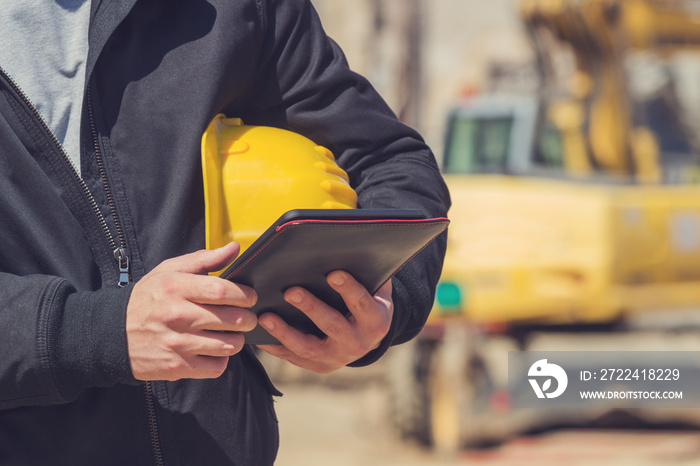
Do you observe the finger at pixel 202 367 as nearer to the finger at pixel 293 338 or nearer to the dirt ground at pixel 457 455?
the finger at pixel 293 338

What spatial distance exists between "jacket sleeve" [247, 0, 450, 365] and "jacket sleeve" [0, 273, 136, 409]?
483mm

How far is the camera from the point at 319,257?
1.35 m

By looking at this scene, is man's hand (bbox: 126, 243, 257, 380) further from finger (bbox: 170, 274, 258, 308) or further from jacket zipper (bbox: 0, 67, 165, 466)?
jacket zipper (bbox: 0, 67, 165, 466)

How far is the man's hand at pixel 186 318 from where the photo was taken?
1.28 m

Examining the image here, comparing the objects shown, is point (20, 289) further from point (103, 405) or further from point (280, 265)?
point (280, 265)

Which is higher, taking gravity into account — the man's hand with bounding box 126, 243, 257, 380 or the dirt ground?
the man's hand with bounding box 126, 243, 257, 380

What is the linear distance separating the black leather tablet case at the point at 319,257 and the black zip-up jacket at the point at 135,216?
0.51ft

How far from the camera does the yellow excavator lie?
678 cm

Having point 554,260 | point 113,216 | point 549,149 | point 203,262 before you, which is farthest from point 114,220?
point 549,149

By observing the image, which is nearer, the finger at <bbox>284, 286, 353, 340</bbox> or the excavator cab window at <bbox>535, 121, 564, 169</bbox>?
the finger at <bbox>284, 286, 353, 340</bbox>

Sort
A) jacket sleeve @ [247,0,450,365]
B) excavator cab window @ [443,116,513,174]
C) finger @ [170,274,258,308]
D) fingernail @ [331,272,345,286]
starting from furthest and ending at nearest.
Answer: excavator cab window @ [443,116,513,174] → jacket sleeve @ [247,0,450,365] → fingernail @ [331,272,345,286] → finger @ [170,274,258,308]

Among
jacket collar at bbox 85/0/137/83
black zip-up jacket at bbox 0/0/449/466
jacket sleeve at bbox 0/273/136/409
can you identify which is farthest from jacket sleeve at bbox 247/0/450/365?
jacket sleeve at bbox 0/273/136/409

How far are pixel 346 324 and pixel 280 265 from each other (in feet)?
0.55

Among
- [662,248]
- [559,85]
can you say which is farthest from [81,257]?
[559,85]
